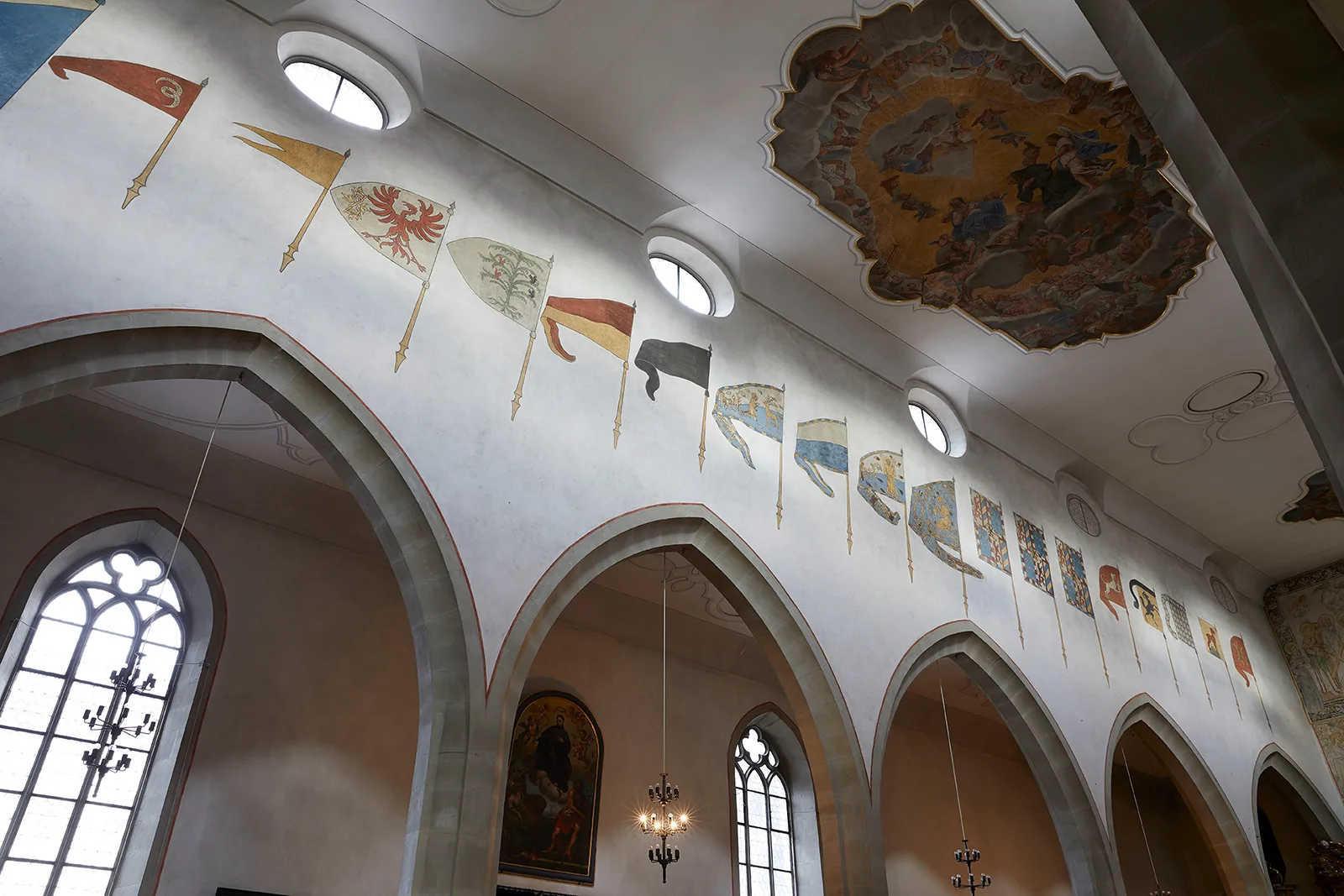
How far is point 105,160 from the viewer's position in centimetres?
630

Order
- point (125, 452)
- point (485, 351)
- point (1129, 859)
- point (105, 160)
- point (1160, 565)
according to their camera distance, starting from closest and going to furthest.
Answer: point (105, 160) < point (485, 351) < point (125, 452) < point (1160, 565) < point (1129, 859)

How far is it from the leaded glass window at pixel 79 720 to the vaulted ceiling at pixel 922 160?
5.95 metres

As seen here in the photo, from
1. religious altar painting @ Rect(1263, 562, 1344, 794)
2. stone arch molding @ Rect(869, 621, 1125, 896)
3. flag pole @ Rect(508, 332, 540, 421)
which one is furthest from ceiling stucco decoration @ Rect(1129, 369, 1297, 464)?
flag pole @ Rect(508, 332, 540, 421)

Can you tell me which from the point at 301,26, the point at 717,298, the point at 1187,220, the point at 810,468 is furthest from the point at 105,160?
the point at 1187,220

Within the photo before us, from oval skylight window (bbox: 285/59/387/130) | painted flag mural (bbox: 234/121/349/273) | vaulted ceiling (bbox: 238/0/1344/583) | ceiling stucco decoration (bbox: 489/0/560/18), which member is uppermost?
vaulted ceiling (bbox: 238/0/1344/583)

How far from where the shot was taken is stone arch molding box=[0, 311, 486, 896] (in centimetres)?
573

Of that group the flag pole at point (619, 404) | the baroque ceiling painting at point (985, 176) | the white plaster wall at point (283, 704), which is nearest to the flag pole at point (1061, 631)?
the baroque ceiling painting at point (985, 176)

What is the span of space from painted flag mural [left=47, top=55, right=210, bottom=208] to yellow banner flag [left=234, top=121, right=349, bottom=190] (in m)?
0.39

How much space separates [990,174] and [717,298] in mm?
3222

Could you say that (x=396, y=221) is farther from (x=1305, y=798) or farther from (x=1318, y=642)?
(x=1318, y=642)

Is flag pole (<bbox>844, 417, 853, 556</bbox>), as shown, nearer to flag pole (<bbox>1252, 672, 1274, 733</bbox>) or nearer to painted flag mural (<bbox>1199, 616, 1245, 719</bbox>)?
painted flag mural (<bbox>1199, 616, 1245, 719</bbox>)

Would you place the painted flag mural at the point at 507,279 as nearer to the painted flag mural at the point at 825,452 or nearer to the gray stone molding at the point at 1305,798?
the painted flag mural at the point at 825,452

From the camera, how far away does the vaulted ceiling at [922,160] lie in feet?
28.1

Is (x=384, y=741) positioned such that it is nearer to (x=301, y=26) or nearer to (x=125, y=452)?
(x=125, y=452)
